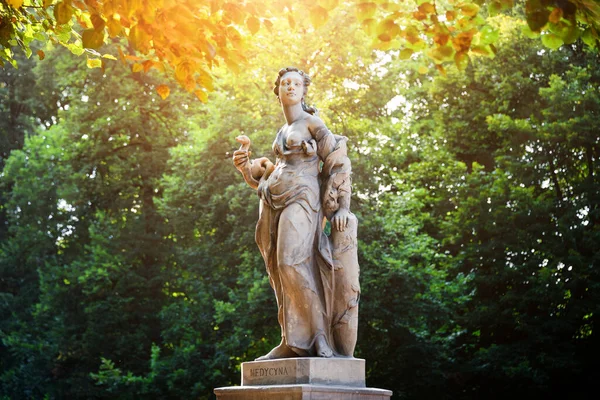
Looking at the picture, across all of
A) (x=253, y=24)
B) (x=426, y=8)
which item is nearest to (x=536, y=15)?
(x=426, y=8)

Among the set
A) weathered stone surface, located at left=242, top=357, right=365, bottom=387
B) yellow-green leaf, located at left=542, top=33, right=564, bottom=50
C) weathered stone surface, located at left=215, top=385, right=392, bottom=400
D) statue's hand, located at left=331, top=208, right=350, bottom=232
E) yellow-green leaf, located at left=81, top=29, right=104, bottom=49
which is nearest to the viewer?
yellow-green leaf, located at left=542, top=33, right=564, bottom=50

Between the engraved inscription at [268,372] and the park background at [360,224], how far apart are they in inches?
441

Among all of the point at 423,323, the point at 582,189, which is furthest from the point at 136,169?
the point at 582,189

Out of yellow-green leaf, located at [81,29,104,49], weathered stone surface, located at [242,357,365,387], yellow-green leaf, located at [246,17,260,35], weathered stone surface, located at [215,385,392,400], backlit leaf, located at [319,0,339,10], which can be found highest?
yellow-green leaf, located at [246,17,260,35]

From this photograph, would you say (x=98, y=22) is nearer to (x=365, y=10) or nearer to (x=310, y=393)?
(x=365, y=10)

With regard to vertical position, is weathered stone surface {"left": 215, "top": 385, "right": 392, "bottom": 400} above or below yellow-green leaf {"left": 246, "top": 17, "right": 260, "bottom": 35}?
below

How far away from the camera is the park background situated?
66.2 feet

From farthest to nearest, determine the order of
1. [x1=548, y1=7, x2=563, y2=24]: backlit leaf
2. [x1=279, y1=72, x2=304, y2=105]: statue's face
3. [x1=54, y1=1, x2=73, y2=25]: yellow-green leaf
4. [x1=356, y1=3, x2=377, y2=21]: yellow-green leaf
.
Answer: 1. [x1=279, y1=72, x2=304, y2=105]: statue's face
2. [x1=54, y1=1, x2=73, y2=25]: yellow-green leaf
3. [x1=356, y1=3, x2=377, y2=21]: yellow-green leaf
4. [x1=548, y1=7, x2=563, y2=24]: backlit leaf

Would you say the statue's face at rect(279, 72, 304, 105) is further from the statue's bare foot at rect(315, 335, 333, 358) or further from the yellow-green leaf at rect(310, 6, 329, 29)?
the yellow-green leaf at rect(310, 6, 329, 29)

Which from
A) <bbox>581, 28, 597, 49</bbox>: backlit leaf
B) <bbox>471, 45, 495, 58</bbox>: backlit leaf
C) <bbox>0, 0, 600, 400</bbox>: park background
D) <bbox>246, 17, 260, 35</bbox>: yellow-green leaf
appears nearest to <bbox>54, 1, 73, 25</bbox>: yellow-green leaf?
<bbox>246, 17, 260, 35</bbox>: yellow-green leaf

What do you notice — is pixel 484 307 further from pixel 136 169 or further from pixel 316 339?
pixel 316 339

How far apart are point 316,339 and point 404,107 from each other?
1982 centimetres

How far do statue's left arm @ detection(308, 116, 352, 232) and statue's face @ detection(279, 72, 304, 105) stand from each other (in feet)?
1.41

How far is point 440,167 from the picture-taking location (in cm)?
2411
